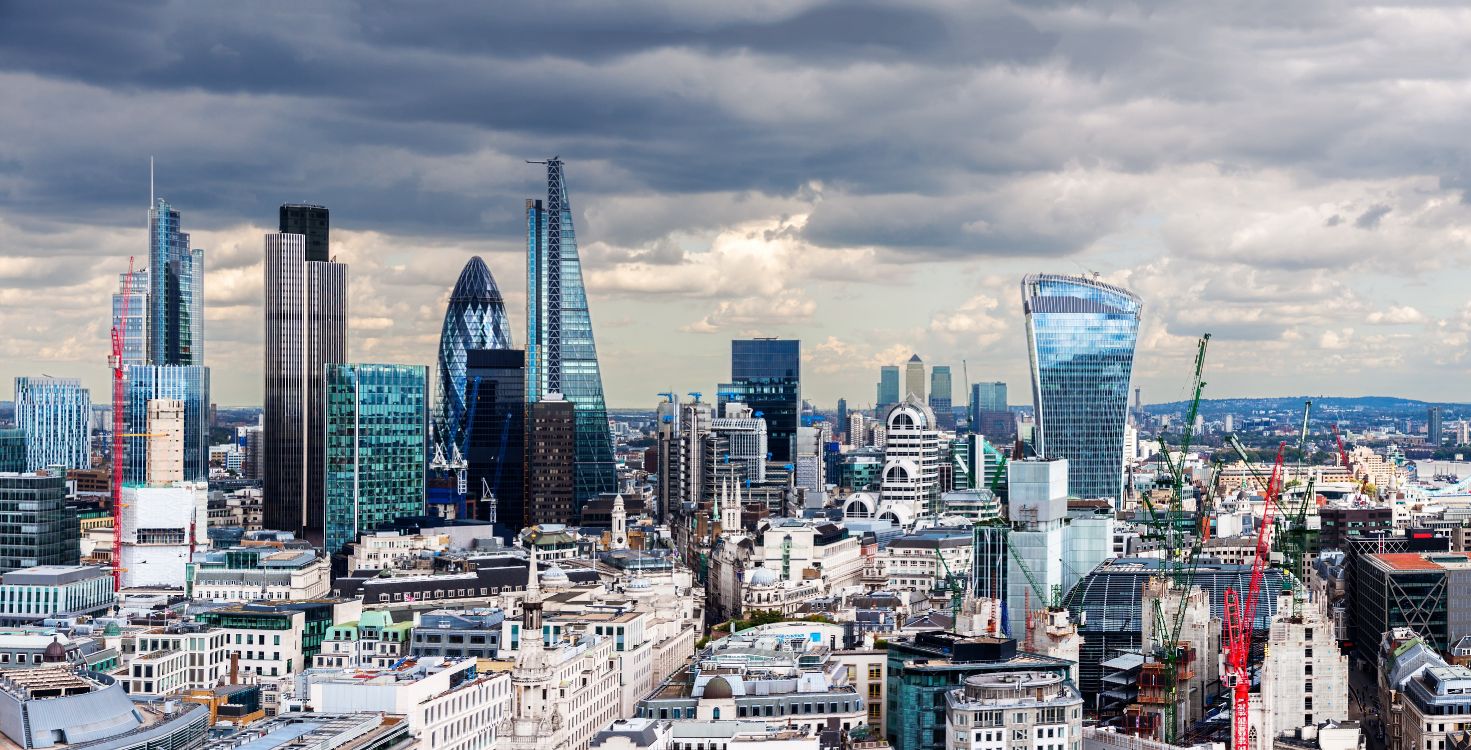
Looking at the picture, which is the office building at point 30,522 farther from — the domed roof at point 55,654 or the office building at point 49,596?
the domed roof at point 55,654

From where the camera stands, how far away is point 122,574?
533ft

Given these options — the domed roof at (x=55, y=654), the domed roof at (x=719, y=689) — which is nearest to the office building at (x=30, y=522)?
the domed roof at (x=55, y=654)

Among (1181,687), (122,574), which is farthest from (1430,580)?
(122,574)

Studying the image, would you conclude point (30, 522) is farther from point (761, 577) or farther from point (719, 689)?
point (719, 689)

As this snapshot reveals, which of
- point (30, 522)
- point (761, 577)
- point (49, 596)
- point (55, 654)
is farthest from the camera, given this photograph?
point (30, 522)

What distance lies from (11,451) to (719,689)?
116 metres

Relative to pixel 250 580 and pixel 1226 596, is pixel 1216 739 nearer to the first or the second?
pixel 1226 596

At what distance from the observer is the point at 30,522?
530 feet

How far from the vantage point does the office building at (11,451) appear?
186500 millimetres

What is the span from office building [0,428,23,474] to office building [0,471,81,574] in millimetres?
22071

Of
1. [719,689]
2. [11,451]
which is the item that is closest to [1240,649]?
[719,689]

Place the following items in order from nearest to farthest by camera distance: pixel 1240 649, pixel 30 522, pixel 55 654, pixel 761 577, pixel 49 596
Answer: pixel 55 654 → pixel 1240 649 → pixel 49 596 → pixel 761 577 → pixel 30 522

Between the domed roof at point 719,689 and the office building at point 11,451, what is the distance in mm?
109838

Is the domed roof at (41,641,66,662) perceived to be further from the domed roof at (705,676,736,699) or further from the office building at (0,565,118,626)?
the office building at (0,565,118,626)
